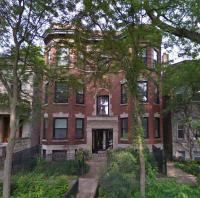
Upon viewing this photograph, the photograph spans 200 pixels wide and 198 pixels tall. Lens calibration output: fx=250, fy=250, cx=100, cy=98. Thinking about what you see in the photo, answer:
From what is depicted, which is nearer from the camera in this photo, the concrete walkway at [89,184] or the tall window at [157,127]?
the concrete walkway at [89,184]

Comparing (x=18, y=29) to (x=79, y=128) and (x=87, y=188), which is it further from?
(x=79, y=128)

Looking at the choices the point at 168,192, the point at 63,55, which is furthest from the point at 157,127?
the point at 168,192

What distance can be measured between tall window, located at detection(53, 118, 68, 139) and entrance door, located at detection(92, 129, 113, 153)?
9.77 ft

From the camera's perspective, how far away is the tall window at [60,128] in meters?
22.2

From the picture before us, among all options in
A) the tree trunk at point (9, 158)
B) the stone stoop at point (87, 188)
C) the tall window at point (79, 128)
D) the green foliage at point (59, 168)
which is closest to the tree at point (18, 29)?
the tree trunk at point (9, 158)

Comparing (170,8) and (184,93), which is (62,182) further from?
(184,93)

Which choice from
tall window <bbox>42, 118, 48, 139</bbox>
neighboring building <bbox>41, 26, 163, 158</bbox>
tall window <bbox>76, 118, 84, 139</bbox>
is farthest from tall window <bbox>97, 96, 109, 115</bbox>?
tall window <bbox>42, 118, 48, 139</bbox>

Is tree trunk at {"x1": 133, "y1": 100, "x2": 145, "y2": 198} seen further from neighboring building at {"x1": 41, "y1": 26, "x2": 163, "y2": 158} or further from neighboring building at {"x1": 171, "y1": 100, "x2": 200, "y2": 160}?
neighboring building at {"x1": 171, "y1": 100, "x2": 200, "y2": 160}

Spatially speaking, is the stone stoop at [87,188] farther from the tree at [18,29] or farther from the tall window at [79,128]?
the tall window at [79,128]

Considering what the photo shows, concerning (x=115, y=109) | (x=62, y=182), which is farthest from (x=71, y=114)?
(x=62, y=182)

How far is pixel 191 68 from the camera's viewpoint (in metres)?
14.4

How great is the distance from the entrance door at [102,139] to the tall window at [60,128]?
9.77 ft

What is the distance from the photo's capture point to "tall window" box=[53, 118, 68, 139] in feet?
72.9

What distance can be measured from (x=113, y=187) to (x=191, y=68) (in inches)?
355
